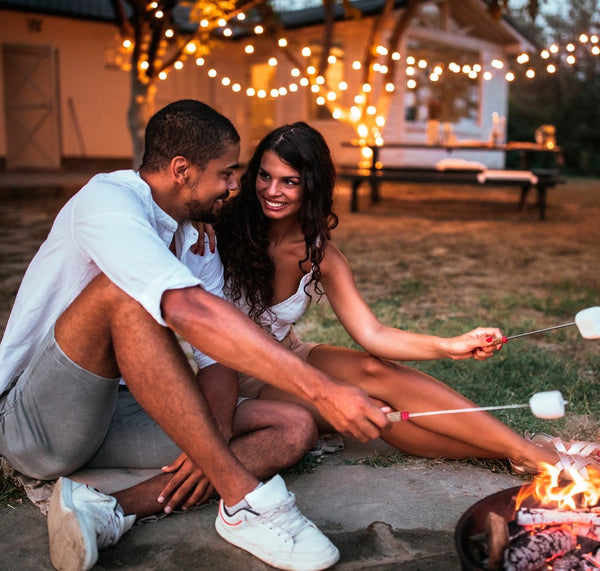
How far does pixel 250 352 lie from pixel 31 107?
12679 mm

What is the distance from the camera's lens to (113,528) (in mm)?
1788

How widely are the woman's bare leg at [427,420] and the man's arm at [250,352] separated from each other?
64 cm

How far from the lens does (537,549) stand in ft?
4.89

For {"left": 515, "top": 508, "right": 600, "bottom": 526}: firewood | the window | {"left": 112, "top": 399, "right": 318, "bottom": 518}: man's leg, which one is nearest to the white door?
the window

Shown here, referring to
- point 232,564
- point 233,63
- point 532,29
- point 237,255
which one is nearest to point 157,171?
point 237,255

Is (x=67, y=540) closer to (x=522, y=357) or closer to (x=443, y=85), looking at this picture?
(x=522, y=357)

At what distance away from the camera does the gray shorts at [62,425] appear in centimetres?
183

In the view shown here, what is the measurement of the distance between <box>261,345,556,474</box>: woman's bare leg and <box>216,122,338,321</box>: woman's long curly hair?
1.06ft

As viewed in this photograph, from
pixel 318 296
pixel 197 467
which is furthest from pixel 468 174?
pixel 197 467

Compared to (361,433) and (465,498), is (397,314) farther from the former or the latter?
(361,433)

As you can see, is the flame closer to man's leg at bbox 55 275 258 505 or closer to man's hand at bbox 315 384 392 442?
man's hand at bbox 315 384 392 442

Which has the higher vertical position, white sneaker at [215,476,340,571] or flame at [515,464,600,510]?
flame at [515,464,600,510]

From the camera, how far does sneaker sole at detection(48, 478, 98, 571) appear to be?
1641 mm

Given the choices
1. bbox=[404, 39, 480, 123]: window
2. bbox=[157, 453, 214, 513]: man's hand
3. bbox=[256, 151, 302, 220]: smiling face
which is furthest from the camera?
bbox=[404, 39, 480, 123]: window
